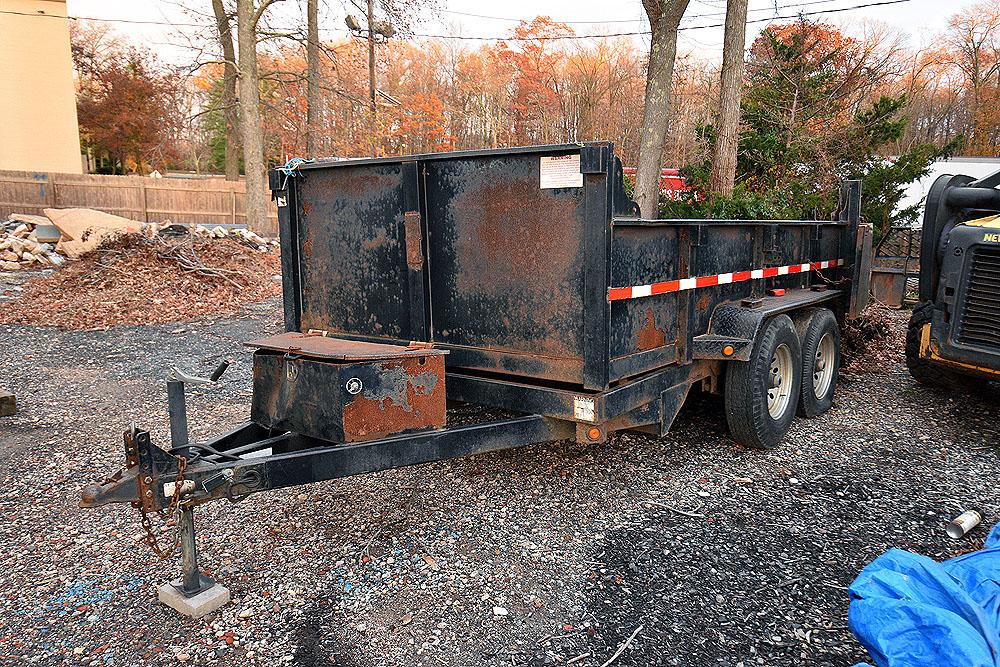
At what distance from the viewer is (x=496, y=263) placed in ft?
12.3

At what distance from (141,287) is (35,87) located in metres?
16.5

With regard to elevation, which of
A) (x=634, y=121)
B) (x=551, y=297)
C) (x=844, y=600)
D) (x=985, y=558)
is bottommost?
(x=844, y=600)

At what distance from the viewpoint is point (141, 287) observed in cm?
1113

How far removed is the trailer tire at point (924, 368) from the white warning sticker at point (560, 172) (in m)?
4.45

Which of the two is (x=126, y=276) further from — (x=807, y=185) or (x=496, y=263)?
(x=807, y=185)

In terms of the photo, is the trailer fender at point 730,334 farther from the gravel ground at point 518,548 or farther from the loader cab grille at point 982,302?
the loader cab grille at point 982,302

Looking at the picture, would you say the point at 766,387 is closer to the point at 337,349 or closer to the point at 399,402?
the point at 399,402

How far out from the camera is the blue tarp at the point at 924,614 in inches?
79.0

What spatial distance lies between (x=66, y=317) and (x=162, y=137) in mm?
30811

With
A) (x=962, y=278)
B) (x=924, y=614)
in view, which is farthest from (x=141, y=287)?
(x=924, y=614)

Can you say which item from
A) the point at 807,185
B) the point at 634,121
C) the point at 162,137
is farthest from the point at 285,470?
the point at 162,137

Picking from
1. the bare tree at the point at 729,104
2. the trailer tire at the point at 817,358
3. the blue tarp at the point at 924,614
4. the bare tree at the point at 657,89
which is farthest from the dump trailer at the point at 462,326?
the bare tree at the point at 729,104

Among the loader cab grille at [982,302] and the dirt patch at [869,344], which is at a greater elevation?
the loader cab grille at [982,302]

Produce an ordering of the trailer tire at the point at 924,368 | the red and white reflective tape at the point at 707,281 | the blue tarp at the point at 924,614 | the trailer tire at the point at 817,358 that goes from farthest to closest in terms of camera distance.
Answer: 1. the trailer tire at the point at 924,368
2. the trailer tire at the point at 817,358
3. the red and white reflective tape at the point at 707,281
4. the blue tarp at the point at 924,614
